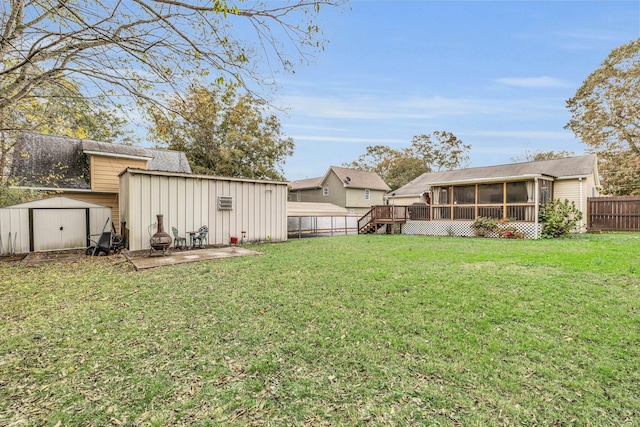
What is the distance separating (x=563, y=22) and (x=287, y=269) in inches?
517

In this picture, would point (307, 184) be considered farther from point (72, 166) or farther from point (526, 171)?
point (72, 166)

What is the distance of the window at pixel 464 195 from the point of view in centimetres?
1501

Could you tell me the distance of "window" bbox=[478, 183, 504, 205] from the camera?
1429 centimetres

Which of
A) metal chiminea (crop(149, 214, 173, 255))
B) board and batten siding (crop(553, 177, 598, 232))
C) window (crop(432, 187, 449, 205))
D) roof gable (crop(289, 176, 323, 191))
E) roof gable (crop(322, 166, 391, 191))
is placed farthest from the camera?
roof gable (crop(289, 176, 323, 191))

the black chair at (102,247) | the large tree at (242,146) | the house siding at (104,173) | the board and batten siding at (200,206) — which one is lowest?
the black chair at (102,247)

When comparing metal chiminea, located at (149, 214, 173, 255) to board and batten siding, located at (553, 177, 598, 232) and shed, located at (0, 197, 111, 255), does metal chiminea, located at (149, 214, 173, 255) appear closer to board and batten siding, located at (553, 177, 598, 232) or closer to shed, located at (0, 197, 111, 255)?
shed, located at (0, 197, 111, 255)

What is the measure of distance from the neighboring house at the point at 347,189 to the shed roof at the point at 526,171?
6.48m

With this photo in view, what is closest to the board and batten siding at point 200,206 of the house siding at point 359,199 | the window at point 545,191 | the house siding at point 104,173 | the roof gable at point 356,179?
the house siding at point 104,173

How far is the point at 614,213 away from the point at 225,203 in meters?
18.0

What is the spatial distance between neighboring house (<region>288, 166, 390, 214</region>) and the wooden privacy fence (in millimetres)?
17378

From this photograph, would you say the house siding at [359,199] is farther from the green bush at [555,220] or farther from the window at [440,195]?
the green bush at [555,220]

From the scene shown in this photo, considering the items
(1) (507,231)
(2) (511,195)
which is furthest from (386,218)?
(2) (511,195)

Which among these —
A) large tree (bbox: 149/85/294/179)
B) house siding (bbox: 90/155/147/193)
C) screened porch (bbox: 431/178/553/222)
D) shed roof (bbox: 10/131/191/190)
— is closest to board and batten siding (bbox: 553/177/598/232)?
screened porch (bbox: 431/178/553/222)

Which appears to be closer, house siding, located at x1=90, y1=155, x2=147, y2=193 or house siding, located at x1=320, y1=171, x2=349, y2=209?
house siding, located at x1=90, y1=155, x2=147, y2=193
